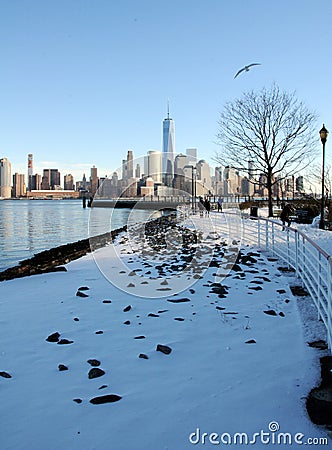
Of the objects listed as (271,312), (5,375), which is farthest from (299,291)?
(5,375)

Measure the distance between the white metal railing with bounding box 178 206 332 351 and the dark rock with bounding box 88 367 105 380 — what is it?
9.72 ft

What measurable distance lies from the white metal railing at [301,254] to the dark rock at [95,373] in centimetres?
296

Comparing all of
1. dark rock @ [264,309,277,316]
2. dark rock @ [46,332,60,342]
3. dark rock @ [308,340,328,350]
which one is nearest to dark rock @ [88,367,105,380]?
dark rock @ [46,332,60,342]

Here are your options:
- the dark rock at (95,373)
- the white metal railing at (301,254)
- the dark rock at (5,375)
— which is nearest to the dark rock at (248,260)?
the white metal railing at (301,254)

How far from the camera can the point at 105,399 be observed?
169 inches

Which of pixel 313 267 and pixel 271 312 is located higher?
pixel 313 267

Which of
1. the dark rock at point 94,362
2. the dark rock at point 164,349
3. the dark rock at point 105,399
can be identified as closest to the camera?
the dark rock at point 105,399

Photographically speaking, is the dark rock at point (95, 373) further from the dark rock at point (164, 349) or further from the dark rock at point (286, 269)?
the dark rock at point (286, 269)

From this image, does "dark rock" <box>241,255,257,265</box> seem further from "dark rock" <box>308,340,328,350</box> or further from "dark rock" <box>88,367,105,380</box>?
"dark rock" <box>88,367,105,380</box>

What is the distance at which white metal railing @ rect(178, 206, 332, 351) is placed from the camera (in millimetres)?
5654

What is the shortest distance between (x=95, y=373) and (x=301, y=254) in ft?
21.0

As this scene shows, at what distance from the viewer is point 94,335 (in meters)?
6.28

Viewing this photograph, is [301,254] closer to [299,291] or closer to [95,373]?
[299,291]

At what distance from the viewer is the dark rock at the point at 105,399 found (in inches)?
167
